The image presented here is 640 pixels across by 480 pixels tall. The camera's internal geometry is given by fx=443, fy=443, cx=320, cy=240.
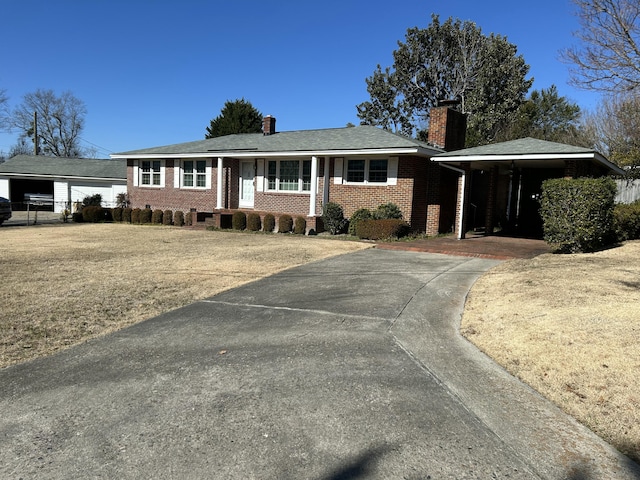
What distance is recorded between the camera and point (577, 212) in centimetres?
978

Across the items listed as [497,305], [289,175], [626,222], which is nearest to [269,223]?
[289,175]

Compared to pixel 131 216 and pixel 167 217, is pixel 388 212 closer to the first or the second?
pixel 167 217

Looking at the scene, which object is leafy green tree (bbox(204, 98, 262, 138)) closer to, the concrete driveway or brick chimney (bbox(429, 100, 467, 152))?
brick chimney (bbox(429, 100, 467, 152))

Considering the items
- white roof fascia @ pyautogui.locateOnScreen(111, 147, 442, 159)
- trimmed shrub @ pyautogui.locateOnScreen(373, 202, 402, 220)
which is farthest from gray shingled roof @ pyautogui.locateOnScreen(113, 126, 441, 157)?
trimmed shrub @ pyautogui.locateOnScreen(373, 202, 402, 220)

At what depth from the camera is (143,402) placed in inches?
135

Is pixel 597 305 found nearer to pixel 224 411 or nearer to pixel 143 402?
pixel 224 411

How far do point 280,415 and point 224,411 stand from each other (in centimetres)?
43

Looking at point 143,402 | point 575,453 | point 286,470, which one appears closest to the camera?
point 286,470

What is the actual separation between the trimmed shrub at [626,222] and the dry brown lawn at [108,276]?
702 cm

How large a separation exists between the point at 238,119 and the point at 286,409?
40039mm

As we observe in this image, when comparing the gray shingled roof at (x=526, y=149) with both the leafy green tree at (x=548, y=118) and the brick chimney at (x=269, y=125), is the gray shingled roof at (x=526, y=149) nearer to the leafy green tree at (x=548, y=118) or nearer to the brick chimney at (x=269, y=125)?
the brick chimney at (x=269, y=125)

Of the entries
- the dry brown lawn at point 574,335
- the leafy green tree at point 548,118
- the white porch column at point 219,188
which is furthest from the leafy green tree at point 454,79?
the dry brown lawn at point 574,335

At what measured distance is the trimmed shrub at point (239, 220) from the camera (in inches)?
742

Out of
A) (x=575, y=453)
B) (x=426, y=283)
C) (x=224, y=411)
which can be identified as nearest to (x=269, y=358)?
(x=224, y=411)
